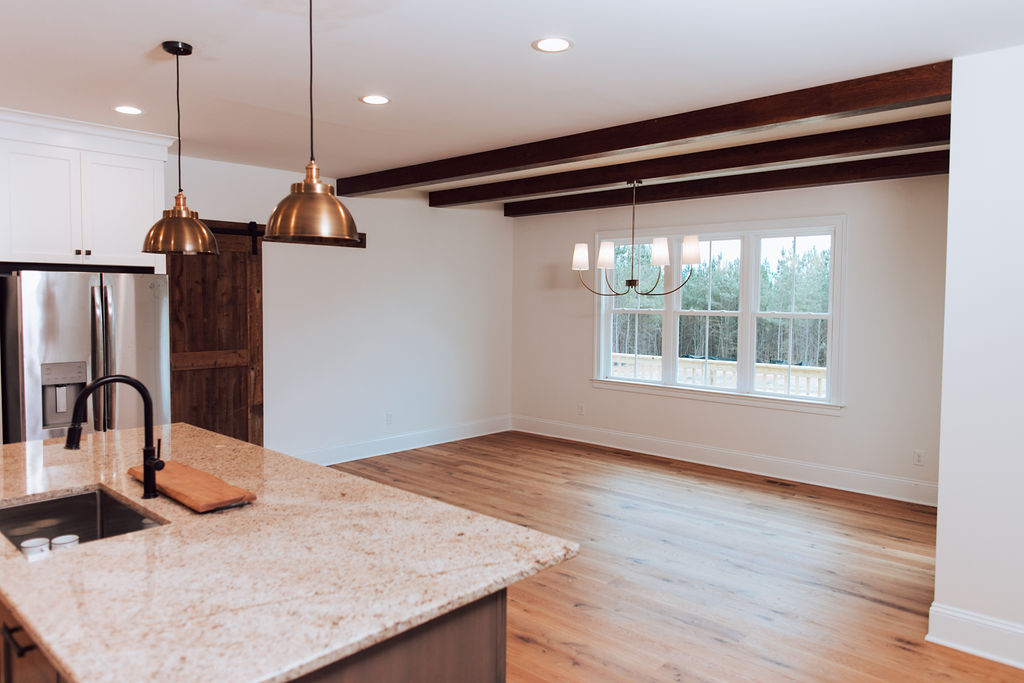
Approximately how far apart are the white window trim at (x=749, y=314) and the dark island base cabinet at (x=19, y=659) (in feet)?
17.7

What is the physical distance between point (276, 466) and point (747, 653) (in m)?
2.14

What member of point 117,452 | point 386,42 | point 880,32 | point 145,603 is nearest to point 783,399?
point 880,32

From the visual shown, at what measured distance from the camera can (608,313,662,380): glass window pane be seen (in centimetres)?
666

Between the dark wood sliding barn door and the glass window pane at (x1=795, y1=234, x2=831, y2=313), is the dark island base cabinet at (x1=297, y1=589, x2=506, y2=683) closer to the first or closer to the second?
the dark wood sliding barn door

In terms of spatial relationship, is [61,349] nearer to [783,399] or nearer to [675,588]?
[675,588]

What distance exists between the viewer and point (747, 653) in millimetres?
2895

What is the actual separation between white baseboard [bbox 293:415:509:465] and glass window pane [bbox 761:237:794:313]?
3.27 metres

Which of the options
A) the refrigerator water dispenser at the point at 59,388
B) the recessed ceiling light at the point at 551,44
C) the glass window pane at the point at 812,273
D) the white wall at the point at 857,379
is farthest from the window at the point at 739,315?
the refrigerator water dispenser at the point at 59,388

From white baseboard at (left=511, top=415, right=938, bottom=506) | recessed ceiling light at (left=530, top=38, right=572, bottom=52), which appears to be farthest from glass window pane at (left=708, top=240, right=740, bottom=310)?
recessed ceiling light at (left=530, top=38, right=572, bottom=52)

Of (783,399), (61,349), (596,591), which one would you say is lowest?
(596,591)

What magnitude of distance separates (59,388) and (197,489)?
2.14 m

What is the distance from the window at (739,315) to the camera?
5.56 metres

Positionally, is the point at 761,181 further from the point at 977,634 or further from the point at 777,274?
the point at 977,634

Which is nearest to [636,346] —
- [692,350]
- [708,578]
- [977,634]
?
[692,350]
